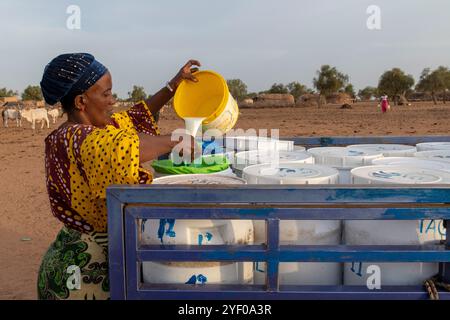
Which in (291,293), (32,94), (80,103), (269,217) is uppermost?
(32,94)

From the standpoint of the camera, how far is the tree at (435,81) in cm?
4919

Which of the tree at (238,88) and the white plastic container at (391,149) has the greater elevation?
the tree at (238,88)

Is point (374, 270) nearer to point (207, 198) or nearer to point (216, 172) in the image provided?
point (207, 198)

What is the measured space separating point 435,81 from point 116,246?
5518cm

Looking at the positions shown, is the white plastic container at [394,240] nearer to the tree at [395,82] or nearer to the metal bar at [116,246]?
the metal bar at [116,246]

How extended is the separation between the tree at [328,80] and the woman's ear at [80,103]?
51.7 m

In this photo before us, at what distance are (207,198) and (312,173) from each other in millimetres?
799

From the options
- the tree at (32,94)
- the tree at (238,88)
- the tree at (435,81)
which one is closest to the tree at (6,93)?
the tree at (32,94)

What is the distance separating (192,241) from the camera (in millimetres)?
1674

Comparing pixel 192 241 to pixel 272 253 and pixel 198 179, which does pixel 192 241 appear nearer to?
pixel 272 253

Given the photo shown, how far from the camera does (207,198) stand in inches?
61.1

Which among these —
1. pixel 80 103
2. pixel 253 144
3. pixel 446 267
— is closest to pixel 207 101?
pixel 253 144

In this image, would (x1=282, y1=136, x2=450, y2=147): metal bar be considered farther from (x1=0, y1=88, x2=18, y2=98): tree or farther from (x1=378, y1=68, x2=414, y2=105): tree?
(x1=0, y1=88, x2=18, y2=98): tree
